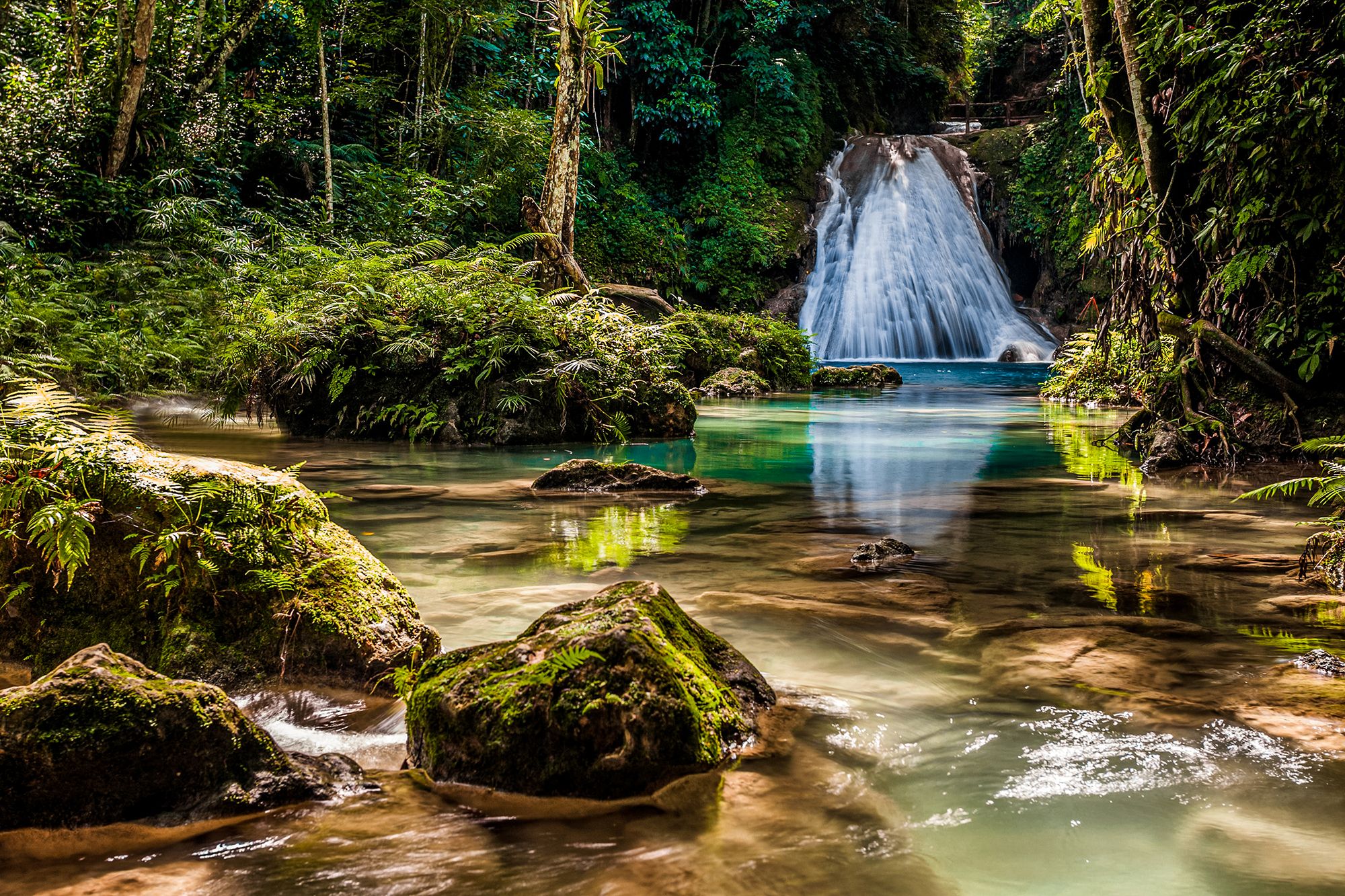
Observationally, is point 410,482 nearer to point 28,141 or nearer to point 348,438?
point 348,438

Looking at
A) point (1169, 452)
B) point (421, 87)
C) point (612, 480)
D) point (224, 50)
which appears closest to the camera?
point (612, 480)

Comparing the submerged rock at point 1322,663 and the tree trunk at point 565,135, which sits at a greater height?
the tree trunk at point 565,135

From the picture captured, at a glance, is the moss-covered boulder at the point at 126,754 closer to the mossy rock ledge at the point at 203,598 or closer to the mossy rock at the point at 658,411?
the mossy rock ledge at the point at 203,598

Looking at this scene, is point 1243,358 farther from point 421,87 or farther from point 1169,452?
point 421,87

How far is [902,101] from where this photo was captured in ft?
122

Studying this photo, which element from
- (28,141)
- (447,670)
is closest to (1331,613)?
(447,670)

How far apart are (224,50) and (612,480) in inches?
596

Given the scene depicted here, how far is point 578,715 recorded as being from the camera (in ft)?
7.50

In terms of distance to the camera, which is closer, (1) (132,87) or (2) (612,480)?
(2) (612,480)

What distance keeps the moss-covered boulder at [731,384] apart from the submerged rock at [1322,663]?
49.3ft

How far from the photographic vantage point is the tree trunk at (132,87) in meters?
14.2

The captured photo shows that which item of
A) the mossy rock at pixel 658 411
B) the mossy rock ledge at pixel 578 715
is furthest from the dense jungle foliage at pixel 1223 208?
the mossy rock ledge at pixel 578 715

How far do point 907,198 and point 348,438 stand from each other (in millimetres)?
23932

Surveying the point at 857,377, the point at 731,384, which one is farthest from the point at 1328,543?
the point at 857,377
